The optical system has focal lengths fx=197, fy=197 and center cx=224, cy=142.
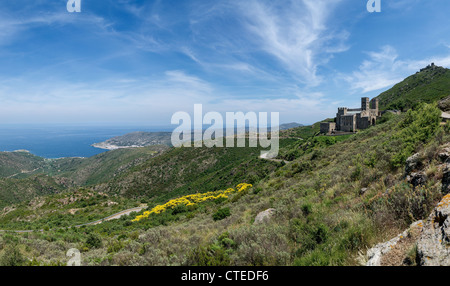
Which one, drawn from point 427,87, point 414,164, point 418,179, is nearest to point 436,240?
point 418,179

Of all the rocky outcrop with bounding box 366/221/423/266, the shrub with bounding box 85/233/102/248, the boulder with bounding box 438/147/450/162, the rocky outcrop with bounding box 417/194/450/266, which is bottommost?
the shrub with bounding box 85/233/102/248

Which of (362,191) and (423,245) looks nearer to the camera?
(423,245)

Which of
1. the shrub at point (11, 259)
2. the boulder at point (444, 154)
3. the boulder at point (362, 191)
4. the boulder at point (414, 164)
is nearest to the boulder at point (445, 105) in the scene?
the boulder at point (414, 164)

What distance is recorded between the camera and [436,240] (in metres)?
3.02

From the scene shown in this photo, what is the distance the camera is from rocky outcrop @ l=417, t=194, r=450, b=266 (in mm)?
2785

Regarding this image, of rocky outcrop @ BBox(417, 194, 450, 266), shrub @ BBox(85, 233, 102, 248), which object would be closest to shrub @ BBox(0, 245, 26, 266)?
shrub @ BBox(85, 233, 102, 248)

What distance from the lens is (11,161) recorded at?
607 ft

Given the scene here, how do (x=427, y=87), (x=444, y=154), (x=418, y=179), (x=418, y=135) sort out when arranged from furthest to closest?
(x=427, y=87)
(x=418, y=135)
(x=444, y=154)
(x=418, y=179)

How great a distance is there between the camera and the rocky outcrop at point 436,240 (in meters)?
2.79

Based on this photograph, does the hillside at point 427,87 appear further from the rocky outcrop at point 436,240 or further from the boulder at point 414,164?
the rocky outcrop at point 436,240

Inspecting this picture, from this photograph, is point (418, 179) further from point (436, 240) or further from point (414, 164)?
point (436, 240)

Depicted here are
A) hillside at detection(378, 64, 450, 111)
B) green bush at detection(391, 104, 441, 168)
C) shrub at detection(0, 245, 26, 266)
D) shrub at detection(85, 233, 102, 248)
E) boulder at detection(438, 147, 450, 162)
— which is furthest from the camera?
hillside at detection(378, 64, 450, 111)

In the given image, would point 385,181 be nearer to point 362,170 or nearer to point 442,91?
point 362,170

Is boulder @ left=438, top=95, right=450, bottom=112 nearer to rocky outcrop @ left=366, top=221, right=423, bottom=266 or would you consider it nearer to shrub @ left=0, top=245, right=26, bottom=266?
rocky outcrop @ left=366, top=221, right=423, bottom=266
